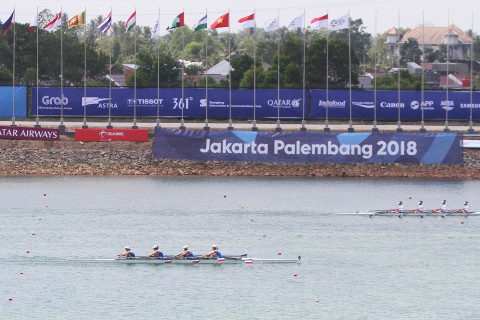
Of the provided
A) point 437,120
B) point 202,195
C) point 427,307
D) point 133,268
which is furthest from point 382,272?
point 437,120

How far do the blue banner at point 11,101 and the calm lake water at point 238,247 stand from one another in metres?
16.4

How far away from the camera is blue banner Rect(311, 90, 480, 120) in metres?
92.9

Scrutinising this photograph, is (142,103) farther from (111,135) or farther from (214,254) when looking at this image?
(214,254)

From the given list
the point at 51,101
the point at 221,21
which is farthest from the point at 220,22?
the point at 51,101

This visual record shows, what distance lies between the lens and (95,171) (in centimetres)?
7856

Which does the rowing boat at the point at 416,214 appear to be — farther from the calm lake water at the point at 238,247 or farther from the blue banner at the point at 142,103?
the blue banner at the point at 142,103

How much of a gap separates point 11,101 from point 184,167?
23369 mm

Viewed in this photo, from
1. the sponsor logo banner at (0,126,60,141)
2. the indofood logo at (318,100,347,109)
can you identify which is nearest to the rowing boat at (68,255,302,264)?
the sponsor logo banner at (0,126,60,141)

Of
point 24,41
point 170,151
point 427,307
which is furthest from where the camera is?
point 24,41

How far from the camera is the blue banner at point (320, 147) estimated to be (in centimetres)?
7731

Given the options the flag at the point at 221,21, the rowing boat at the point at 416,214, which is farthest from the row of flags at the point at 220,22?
the rowing boat at the point at 416,214

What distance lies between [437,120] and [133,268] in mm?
54012

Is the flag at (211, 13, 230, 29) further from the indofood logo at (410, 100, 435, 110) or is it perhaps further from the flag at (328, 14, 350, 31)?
the indofood logo at (410, 100, 435, 110)

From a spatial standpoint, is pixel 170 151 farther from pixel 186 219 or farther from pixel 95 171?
pixel 186 219
